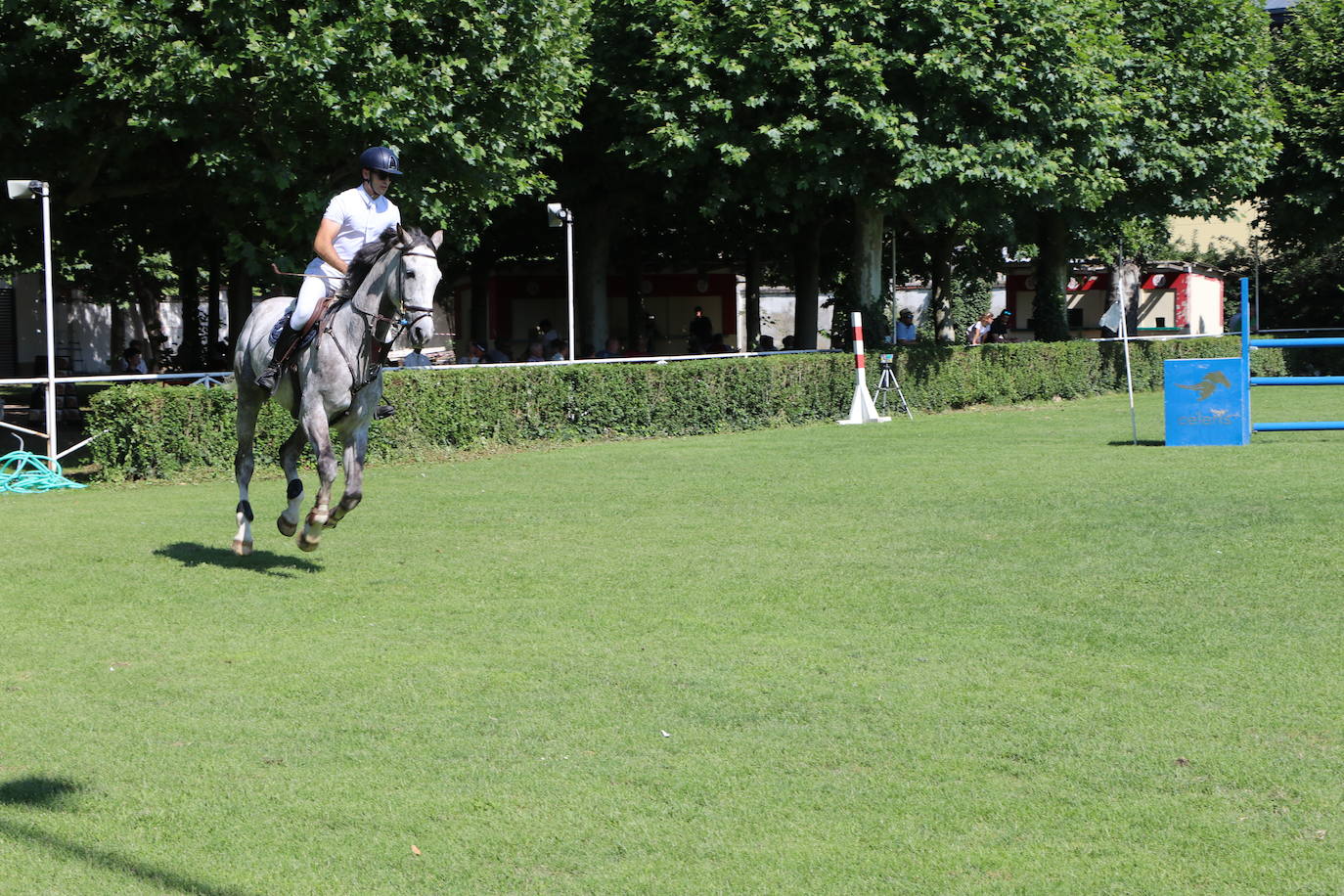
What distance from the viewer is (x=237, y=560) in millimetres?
11922

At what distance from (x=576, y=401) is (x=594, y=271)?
1080 centimetres

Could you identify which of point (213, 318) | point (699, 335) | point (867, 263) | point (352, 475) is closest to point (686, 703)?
point (352, 475)

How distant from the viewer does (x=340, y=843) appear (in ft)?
17.3

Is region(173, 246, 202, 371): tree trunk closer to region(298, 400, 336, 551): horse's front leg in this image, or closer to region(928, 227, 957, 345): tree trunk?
region(928, 227, 957, 345): tree trunk

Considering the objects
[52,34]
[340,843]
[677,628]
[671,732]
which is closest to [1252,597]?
[677,628]

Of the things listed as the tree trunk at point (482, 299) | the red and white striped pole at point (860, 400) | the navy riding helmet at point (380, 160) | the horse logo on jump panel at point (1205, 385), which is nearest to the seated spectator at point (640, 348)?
the tree trunk at point (482, 299)

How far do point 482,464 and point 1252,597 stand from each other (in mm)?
12941

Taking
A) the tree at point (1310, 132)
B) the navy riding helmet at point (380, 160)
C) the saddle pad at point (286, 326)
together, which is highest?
the tree at point (1310, 132)

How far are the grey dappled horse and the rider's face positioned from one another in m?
0.56

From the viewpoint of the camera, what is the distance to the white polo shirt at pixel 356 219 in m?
11.4

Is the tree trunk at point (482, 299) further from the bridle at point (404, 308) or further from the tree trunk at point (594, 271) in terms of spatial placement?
the bridle at point (404, 308)

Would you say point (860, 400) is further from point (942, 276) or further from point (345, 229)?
point (942, 276)

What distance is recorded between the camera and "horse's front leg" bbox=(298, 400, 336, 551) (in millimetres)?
11141

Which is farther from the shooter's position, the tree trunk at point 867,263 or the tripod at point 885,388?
the tree trunk at point 867,263
